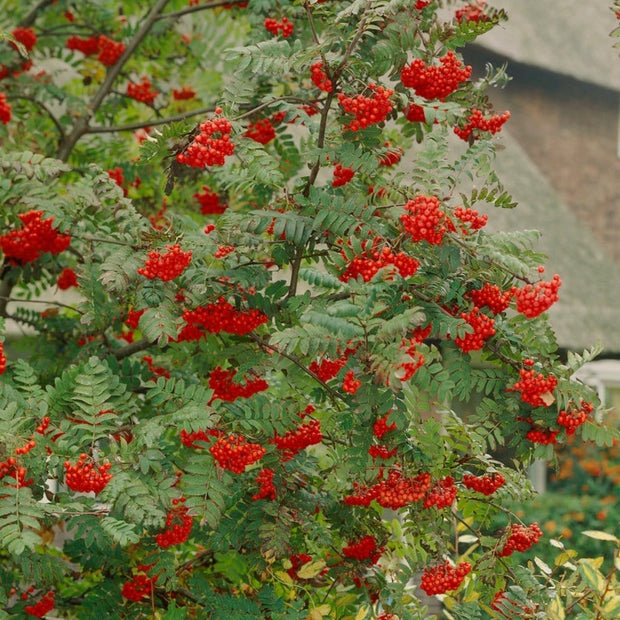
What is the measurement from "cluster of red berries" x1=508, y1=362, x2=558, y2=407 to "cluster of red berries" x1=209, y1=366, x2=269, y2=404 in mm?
792

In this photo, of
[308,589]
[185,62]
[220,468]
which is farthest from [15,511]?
[185,62]

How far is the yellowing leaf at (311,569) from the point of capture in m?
3.19

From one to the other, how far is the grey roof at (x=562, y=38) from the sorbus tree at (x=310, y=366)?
10.4m

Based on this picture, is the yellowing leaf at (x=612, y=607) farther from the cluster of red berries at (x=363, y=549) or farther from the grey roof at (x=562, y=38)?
the grey roof at (x=562, y=38)

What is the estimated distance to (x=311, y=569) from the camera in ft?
10.5

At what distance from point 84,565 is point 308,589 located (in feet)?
2.76

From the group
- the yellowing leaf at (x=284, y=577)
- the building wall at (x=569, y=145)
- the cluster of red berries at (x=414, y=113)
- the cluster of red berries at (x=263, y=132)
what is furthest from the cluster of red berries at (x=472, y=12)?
the building wall at (x=569, y=145)

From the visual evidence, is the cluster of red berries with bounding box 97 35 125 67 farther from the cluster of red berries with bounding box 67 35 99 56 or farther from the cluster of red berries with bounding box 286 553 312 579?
the cluster of red berries with bounding box 286 553 312 579

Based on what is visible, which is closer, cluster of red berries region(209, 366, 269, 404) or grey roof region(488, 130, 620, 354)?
cluster of red berries region(209, 366, 269, 404)

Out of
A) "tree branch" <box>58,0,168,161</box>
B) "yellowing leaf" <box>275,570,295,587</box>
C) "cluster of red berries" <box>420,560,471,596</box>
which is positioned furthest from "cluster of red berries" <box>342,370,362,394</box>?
"tree branch" <box>58,0,168,161</box>

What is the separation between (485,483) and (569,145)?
11933 millimetres

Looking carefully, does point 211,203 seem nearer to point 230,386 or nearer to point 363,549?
point 230,386

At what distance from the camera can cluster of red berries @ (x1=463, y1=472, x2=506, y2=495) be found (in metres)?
3.04

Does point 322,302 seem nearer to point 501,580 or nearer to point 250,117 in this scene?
point 501,580
